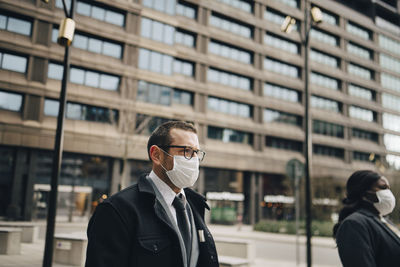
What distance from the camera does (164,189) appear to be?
2.52 meters

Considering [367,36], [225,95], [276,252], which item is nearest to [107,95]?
[225,95]

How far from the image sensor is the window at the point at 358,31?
51594 millimetres

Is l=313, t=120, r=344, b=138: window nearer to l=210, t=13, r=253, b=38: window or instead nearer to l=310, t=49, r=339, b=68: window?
l=310, t=49, r=339, b=68: window

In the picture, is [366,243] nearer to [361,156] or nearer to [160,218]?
[160,218]

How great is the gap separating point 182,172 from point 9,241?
10.5 meters

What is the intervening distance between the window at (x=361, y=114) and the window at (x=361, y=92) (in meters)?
1.81

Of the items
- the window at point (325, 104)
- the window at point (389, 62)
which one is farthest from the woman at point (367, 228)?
the window at point (389, 62)

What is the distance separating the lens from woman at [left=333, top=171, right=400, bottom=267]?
2.99 metres

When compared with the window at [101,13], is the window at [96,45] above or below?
below

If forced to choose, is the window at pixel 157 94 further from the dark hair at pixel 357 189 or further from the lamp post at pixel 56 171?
the dark hair at pixel 357 189

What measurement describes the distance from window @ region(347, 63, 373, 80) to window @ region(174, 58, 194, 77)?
25.3 meters

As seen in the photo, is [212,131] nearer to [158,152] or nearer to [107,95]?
[107,95]

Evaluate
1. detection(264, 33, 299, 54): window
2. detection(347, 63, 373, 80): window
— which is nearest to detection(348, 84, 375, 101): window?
detection(347, 63, 373, 80): window

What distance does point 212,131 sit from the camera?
3584 cm
